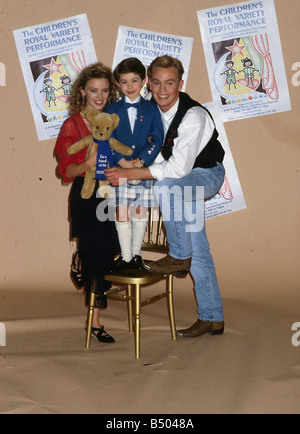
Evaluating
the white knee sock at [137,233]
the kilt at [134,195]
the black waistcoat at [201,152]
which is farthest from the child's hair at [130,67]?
the white knee sock at [137,233]

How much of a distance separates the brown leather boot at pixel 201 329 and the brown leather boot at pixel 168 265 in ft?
1.22

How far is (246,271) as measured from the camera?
3.47m

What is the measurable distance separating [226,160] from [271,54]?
0.63 meters

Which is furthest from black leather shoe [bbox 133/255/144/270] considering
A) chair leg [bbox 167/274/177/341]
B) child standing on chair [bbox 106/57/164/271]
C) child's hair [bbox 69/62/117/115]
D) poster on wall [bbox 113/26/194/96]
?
poster on wall [bbox 113/26/194/96]

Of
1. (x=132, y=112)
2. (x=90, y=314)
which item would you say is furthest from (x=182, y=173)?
(x=90, y=314)

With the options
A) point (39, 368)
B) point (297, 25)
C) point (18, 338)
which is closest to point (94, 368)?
point (39, 368)

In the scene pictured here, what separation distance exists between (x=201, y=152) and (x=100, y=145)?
0.47m

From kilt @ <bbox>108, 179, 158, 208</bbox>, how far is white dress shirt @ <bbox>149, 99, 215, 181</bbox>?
0.10 m

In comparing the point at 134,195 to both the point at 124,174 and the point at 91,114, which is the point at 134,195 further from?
the point at 91,114

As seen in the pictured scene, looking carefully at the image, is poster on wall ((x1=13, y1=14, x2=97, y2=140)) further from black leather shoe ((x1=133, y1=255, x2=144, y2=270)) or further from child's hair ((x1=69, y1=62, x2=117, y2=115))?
black leather shoe ((x1=133, y1=255, x2=144, y2=270))

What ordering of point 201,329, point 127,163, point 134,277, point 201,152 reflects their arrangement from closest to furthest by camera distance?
point 134,277
point 127,163
point 201,152
point 201,329

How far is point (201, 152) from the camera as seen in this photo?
105 inches

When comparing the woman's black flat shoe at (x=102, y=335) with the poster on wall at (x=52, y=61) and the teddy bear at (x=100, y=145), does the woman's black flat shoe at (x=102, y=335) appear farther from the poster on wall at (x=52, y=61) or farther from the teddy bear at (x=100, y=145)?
the poster on wall at (x=52, y=61)

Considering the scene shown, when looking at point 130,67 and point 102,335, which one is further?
point 102,335
